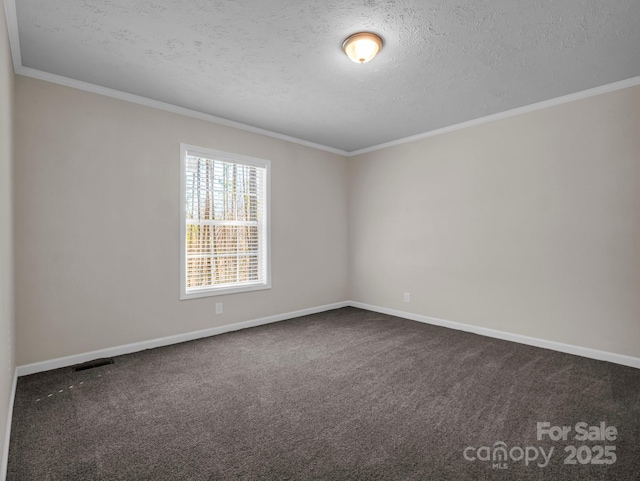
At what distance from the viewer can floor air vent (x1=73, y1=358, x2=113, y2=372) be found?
9.65 feet

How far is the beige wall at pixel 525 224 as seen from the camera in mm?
3115

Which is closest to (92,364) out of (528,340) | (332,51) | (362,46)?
(332,51)

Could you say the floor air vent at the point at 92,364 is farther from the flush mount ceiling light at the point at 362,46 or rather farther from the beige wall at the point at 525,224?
the beige wall at the point at 525,224

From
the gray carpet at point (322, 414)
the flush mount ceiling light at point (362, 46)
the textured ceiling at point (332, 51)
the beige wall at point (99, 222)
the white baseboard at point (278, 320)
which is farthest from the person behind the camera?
the white baseboard at point (278, 320)

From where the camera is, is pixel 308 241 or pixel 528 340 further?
pixel 308 241

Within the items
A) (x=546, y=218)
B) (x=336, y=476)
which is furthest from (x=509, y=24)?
(x=336, y=476)

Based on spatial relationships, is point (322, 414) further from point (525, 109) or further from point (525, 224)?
point (525, 109)

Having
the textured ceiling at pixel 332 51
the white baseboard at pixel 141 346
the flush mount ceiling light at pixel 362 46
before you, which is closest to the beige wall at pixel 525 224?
the textured ceiling at pixel 332 51

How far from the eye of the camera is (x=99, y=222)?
3205mm

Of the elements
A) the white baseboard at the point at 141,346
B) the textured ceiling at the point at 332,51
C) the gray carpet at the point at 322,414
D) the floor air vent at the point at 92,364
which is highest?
the textured ceiling at the point at 332,51

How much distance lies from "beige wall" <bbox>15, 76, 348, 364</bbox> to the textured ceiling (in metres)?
0.32

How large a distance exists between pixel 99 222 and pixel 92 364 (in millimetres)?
1288

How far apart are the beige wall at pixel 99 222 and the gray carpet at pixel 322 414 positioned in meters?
0.39

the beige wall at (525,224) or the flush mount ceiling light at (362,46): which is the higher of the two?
the flush mount ceiling light at (362,46)
